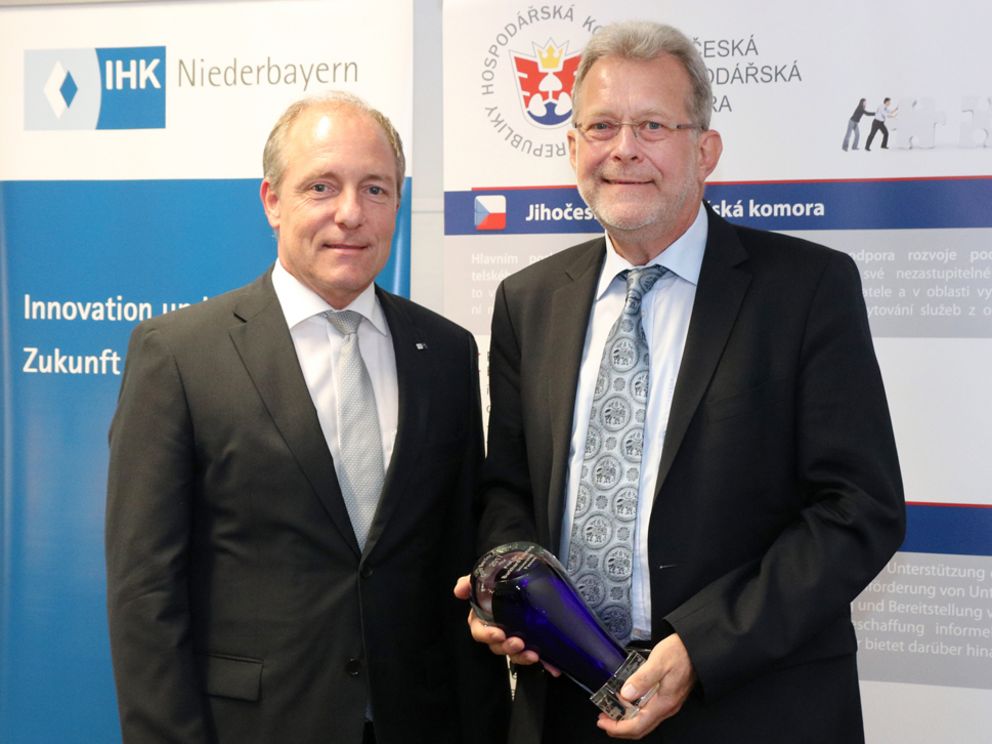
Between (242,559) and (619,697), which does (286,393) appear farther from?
(619,697)

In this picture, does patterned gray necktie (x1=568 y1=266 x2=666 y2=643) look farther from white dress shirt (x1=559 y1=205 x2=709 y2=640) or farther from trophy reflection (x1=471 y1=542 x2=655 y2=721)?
trophy reflection (x1=471 y1=542 x2=655 y2=721)

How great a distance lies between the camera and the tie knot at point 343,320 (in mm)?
2117

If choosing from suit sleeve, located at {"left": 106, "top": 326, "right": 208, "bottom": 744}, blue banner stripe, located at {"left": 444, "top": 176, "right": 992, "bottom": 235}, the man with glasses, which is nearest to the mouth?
the man with glasses

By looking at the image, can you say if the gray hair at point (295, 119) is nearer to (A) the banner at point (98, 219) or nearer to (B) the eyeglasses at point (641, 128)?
(B) the eyeglasses at point (641, 128)

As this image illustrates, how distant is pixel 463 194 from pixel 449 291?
0.30m

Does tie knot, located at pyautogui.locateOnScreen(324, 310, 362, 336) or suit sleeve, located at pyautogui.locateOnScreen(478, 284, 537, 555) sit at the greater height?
tie knot, located at pyautogui.locateOnScreen(324, 310, 362, 336)

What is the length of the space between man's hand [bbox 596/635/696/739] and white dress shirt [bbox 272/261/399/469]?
2.11ft

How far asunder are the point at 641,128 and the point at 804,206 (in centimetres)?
117

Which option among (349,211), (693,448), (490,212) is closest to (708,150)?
(693,448)

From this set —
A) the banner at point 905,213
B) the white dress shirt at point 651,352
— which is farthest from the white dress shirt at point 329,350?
the banner at point 905,213

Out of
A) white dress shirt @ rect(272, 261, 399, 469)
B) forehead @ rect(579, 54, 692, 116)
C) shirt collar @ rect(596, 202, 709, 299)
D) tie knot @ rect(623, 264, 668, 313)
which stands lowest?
white dress shirt @ rect(272, 261, 399, 469)

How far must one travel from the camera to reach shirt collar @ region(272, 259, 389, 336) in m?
2.09

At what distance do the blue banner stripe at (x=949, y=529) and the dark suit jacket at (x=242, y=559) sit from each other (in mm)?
1635

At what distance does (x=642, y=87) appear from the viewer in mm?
1987
